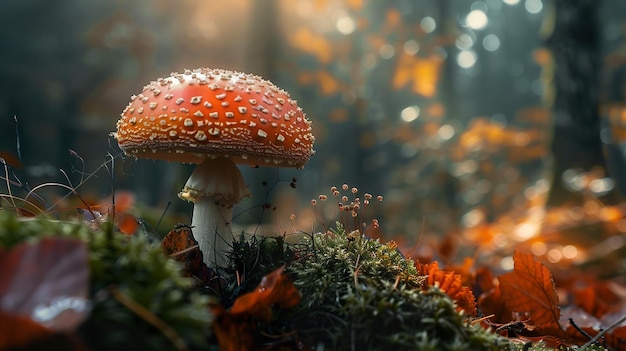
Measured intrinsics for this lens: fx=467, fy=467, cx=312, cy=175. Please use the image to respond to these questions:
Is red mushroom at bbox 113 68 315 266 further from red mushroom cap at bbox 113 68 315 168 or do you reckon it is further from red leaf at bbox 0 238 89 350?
red leaf at bbox 0 238 89 350

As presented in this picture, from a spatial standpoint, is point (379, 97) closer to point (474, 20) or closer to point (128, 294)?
point (474, 20)

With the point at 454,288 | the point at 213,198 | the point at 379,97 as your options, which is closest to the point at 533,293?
the point at 454,288

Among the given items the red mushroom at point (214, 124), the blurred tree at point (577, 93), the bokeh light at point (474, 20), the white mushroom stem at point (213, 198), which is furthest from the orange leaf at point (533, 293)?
the bokeh light at point (474, 20)

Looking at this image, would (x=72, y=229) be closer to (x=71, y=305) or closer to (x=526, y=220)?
(x=71, y=305)

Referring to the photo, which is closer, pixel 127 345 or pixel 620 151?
pixel 127 345

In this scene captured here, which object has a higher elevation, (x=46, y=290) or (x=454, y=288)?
(x=46, y=290)

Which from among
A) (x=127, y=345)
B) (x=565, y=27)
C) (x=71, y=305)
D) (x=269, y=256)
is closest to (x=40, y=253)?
(x=71, y=305)
